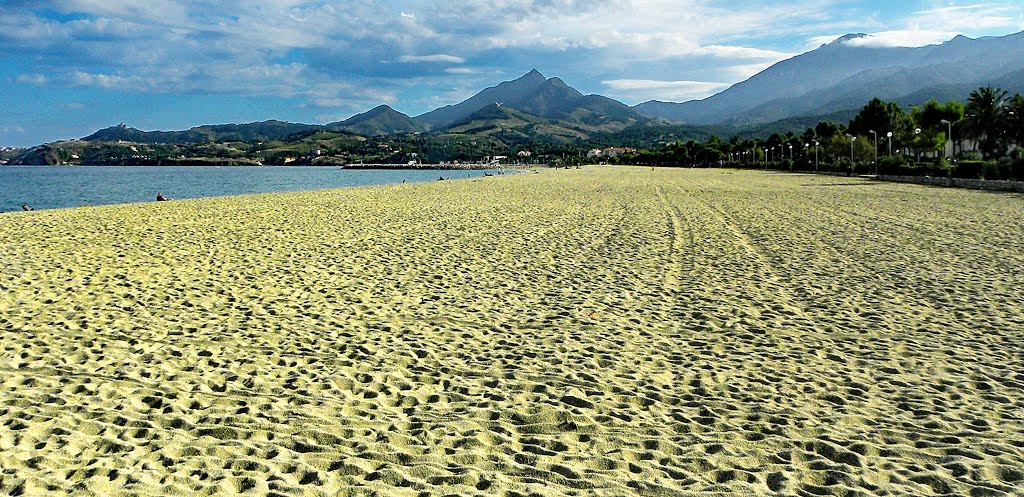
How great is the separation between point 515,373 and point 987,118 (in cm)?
6738

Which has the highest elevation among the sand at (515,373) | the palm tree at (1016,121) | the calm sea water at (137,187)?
the palm tree at (1016,121)

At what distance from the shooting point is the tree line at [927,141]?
4094 centimetres

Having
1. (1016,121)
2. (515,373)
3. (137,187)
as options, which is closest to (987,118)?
(1016,121)

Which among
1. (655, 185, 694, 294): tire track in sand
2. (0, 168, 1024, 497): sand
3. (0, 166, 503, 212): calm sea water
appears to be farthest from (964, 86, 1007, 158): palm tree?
(0, 168, 1024, 497): sand

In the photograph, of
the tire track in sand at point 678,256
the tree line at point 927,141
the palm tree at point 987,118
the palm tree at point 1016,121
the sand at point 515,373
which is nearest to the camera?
the sand at point 515,373

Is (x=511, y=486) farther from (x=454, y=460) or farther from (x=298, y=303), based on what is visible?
(x=298, y=303)

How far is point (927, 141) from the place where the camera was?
7569 cm

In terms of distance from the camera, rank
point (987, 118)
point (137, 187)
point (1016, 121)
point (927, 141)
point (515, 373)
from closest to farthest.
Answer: point (515, 373)
point (1016, 121)
point (987, 118)
point (137, 187)
point (927, 141)

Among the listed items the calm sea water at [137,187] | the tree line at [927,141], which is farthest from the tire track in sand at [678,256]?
the calm sea water at [137,187]

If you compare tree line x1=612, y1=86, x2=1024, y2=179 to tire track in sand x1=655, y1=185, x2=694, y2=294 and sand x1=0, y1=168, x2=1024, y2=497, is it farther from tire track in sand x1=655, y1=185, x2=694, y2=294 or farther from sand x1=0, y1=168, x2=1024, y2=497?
sand x1=0, y1=168, x2=1024, y2=497

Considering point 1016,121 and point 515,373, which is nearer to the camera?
point 515,373

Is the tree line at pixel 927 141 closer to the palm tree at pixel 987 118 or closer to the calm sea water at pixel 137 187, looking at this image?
the palm tree at pixel 987 118

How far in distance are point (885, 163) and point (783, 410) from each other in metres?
50.4

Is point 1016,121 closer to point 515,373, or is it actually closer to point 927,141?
point 927,141
